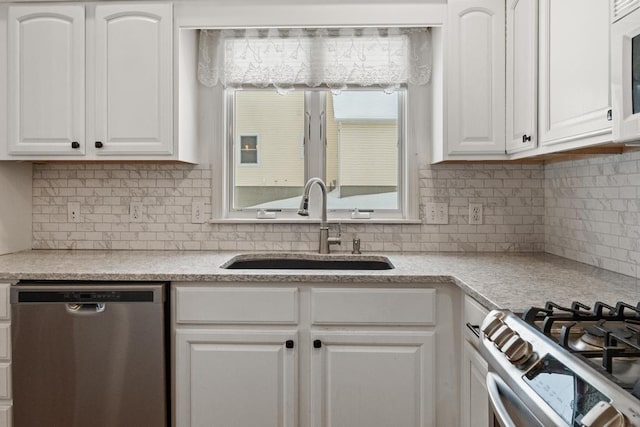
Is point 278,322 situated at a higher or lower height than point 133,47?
lower

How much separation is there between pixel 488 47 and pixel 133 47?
1.72m

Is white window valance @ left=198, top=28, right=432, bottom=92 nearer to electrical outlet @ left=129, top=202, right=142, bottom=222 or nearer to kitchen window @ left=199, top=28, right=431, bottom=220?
kitchen window @ left=199, top=28, right=431, bottom=220

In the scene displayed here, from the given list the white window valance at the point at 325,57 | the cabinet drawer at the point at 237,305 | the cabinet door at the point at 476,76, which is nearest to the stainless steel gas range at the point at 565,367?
the cabinet drawer at the point at 237,305

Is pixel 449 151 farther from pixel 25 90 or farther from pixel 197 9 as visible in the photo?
pixel 25 90

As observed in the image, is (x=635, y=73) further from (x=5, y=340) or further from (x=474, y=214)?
(x=5, y=340)

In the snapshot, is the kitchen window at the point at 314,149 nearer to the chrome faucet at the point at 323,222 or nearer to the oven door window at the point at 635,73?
the chrome faucet at the point at 323,222

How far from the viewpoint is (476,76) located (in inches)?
87.0

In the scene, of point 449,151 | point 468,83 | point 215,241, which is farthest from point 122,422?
point 468,83

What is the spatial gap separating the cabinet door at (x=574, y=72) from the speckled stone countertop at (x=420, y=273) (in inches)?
20.3

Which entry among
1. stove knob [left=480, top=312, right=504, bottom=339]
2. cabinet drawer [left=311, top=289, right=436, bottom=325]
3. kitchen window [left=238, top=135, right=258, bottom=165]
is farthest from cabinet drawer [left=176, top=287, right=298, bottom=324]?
kitchen window [left=238, top=135, right=258, bottom=165]

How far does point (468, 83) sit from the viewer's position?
7.27ft

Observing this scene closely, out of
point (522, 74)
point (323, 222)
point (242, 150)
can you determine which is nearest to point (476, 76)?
point (522, 74)

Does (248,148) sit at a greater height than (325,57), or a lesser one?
lesser

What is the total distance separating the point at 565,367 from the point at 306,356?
120 centimetres
